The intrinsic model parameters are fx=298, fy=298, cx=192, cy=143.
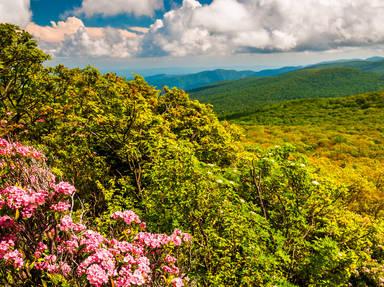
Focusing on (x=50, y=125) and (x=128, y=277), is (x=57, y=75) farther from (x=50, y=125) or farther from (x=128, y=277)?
(x=128, y=277)

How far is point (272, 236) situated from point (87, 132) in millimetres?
9627

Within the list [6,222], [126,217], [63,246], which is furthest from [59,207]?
[126,217]

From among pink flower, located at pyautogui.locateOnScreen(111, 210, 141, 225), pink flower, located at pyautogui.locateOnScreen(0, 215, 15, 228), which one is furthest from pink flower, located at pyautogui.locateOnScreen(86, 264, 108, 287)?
pink flower, located at pyautogui.locateOnScreen(0, 215, 15, 228)

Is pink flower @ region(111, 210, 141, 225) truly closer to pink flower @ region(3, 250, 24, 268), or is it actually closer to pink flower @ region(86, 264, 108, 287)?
pink flower @ region(86, 264, 108, 287)

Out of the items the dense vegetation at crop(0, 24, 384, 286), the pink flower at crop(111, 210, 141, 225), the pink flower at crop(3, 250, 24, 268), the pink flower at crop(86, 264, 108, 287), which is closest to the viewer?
the pink flower at crop(86, 264, 108, 287)

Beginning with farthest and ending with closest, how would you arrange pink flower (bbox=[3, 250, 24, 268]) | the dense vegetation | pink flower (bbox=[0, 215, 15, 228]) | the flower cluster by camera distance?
1. the dense vegetation
2. pink flower (bbox=[0, 215, 15, 228])
3. the flower cluster
4. pink flower (bbox=[3, 250, 24, 268])

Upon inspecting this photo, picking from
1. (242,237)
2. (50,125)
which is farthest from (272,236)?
(50,125)

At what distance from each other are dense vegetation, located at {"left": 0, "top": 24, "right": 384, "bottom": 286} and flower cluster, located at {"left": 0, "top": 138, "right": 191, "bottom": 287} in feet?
0.29

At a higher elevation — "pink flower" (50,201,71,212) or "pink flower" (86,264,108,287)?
"pink flower" (50,201,71,212)

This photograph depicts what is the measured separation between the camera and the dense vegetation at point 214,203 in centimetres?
862

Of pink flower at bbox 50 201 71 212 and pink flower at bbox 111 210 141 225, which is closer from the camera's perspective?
pink flower at bbox 50 201 71 212

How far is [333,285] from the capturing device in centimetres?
966

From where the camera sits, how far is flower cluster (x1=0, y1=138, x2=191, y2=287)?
5.84 meters

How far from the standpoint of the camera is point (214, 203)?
30.8 feet
